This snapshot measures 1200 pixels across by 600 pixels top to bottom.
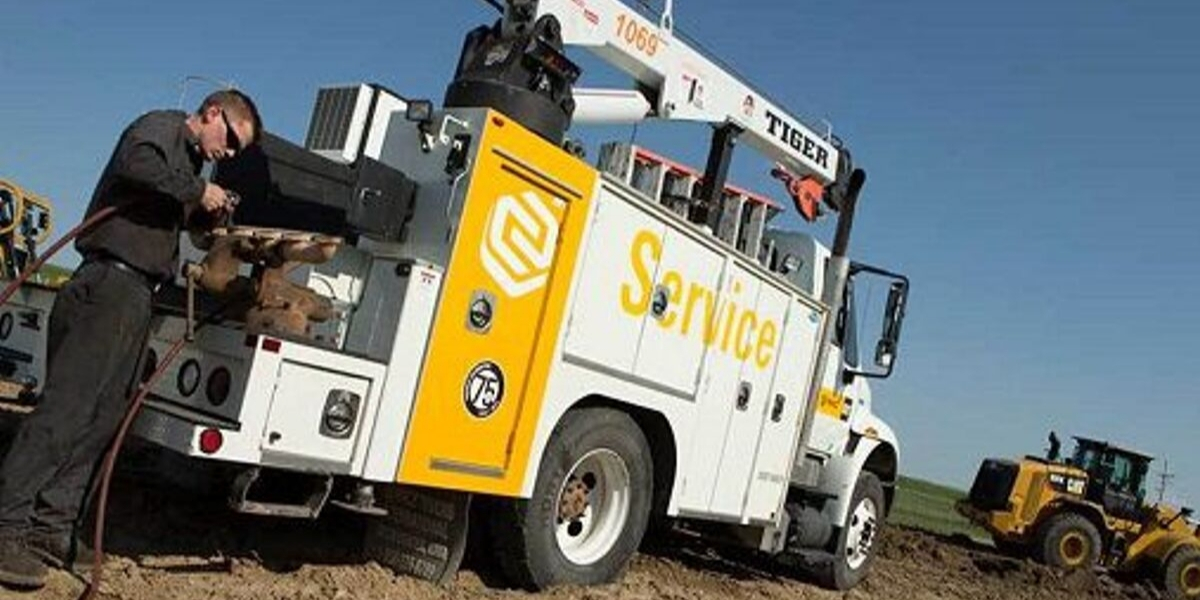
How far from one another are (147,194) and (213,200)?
28 centimetres

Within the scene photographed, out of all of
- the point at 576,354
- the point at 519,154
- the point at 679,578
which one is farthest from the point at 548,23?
the point at 679,578

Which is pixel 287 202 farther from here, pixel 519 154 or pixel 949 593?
pixel 949 593

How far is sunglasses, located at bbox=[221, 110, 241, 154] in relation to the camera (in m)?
5.02

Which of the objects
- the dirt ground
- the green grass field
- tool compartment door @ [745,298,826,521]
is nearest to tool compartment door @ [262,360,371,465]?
the dirt ground

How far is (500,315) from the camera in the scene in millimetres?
5984

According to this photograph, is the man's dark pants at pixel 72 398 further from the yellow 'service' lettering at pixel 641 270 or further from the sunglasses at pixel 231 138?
the yellow 'service' lettering at pixel 641 270

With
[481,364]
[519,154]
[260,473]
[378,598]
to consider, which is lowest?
[378,598]

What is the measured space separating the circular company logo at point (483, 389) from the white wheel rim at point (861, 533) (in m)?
5.42

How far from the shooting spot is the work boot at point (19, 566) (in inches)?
180

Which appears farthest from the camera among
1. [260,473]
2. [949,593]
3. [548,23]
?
[949,593]

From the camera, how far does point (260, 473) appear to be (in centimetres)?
536

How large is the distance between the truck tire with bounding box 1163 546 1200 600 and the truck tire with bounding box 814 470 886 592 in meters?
11.9

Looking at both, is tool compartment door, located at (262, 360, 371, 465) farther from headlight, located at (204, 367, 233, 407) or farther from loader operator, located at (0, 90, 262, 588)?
loader operator, located at (0, 90, 262, 588)

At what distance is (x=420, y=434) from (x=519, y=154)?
5.04 ft
